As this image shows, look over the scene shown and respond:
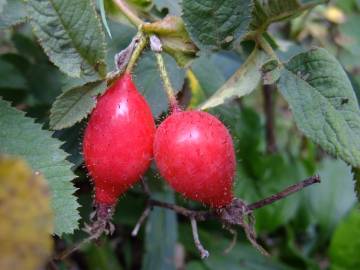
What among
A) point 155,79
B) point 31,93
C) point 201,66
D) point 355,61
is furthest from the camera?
point 355,61

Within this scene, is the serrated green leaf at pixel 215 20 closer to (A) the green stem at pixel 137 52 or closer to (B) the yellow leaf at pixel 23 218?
(A) the green stem at pixel 137 52

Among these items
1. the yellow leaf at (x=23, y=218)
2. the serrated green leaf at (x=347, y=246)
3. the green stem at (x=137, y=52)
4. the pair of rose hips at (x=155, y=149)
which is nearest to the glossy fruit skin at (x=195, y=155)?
the pair of rose hips at (x=155, y=149)

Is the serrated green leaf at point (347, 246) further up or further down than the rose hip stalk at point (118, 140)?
further down

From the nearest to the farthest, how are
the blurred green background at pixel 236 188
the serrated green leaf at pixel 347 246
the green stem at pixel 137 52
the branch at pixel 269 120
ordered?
1. the green stem at pixel 137 52
2. the blurred green background at pixel 236 188
3. the serrated green leaf at pixel 347 246
4. the branch at pixel 269 120

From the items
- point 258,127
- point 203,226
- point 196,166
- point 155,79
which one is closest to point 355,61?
point 258,127

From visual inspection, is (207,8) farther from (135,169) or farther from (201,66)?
(201,66)

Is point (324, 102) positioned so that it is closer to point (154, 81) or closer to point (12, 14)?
point (154, 81)

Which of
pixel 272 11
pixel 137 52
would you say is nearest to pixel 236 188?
pixel 272 11
